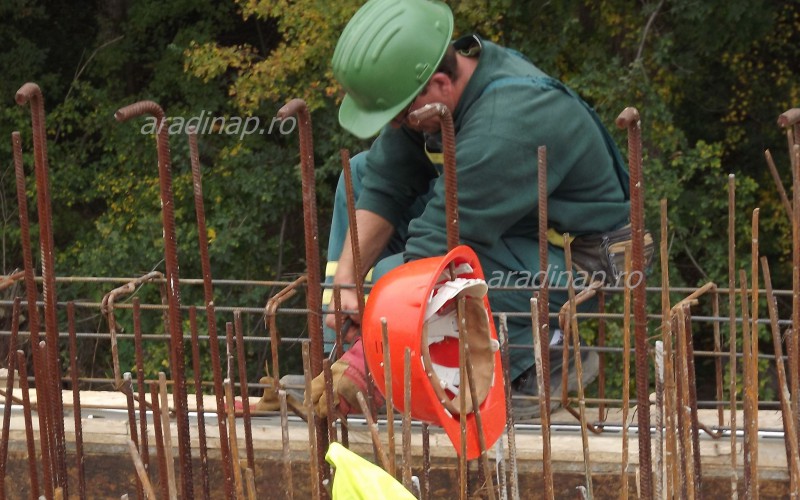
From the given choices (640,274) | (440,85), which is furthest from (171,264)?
(440,85)

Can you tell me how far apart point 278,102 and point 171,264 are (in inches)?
224

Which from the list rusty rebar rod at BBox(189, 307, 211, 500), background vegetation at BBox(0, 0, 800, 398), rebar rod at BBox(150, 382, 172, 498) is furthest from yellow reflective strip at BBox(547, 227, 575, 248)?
background vegetation at BBox(0, 0, 800, 398)

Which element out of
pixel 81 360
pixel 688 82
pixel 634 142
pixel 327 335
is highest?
pixel 688 82

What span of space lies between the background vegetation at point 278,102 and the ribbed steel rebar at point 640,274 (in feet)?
14.3

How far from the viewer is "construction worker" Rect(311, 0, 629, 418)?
2678mm

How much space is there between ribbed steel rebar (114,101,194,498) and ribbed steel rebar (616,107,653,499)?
2.34ft

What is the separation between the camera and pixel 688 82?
7414mm

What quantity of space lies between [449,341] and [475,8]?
4.46m

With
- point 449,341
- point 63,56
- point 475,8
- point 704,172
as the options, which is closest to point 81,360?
point 63,56

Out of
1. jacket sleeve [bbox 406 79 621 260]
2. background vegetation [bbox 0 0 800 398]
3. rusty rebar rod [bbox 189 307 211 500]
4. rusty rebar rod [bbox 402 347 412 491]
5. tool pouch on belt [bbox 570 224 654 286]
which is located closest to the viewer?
rusty rebar rod [bbox 402 347 412 491]

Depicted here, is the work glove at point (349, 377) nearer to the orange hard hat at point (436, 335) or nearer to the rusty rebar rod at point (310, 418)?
the orange hard hat at point (436, 335)

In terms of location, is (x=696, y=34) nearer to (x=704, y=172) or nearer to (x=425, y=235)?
(x=704, y=172)

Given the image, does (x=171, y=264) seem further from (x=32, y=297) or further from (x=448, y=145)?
(x=448, y=145)

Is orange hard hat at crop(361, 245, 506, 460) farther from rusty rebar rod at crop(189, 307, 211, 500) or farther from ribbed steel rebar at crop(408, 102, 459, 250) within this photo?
rusty rebar rod at crop(189, 307, 211, 500)
